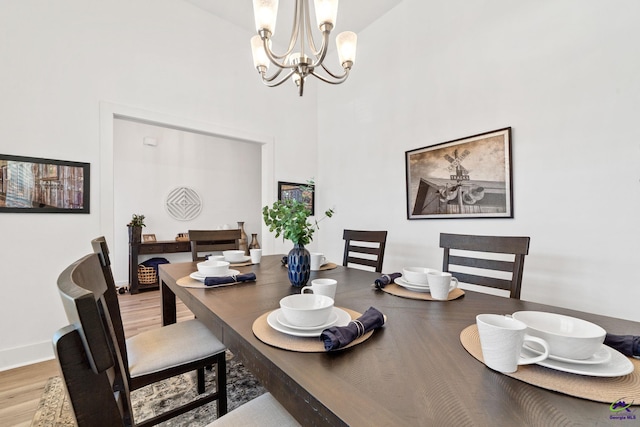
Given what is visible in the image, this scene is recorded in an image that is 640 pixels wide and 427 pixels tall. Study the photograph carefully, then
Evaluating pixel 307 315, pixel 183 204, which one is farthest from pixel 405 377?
pixel 183 204

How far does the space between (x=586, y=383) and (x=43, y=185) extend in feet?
10.6

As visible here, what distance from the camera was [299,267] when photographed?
133 cm

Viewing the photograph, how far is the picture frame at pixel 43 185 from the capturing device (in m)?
2.08

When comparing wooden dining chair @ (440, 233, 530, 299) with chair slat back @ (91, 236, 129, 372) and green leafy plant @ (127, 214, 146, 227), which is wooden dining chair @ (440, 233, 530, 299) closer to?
chair slat back @ (91, 236, 129, 372)

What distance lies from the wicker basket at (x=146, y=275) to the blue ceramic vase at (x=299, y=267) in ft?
12.1

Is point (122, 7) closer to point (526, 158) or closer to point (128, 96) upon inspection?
point (128, 96)

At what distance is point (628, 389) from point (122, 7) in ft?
12.8

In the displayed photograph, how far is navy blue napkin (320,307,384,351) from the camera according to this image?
669 mm

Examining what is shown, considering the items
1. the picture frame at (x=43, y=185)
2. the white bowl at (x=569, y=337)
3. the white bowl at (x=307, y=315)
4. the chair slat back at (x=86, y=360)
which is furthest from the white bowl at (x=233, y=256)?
the white bowl at (x=569, y=337)

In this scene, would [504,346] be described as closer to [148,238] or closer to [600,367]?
[600,367]

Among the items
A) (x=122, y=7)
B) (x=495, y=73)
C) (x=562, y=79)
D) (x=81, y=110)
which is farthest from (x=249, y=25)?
(x=562, y=79)

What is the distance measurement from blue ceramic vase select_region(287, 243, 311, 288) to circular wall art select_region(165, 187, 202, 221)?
4.24 metres

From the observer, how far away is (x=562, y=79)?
1.91m

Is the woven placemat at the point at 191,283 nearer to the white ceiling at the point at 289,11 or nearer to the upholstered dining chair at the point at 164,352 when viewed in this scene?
the upholstered dining chair at the point at 164,352
